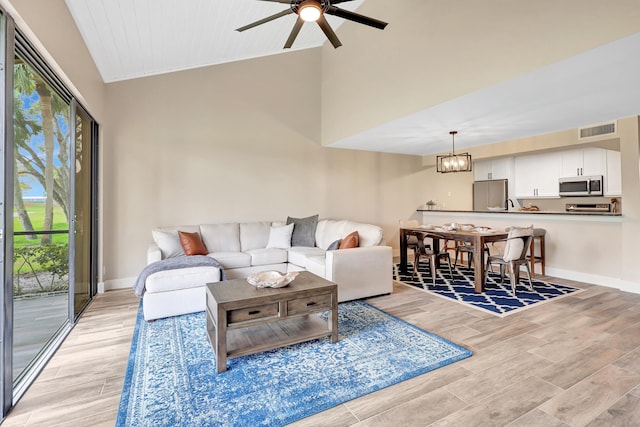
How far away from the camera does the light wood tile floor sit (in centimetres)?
178

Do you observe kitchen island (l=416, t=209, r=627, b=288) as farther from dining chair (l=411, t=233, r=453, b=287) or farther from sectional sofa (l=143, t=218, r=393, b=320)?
sectional sofa (l=143, t=218, r=393, b=320)

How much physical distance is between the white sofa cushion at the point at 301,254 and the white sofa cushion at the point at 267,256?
12 cm

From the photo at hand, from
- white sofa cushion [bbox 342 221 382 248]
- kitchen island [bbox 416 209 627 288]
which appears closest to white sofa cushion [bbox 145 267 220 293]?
white sofa cushion [bbox 342 221 382 248]

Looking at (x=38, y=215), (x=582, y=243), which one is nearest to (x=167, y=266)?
(x=38, y=215)

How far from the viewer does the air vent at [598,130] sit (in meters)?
4.41

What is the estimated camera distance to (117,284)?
4465 mm

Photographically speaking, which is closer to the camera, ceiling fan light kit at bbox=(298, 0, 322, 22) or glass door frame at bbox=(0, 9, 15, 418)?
glass door frame at bbox=(0, 9, 15, 418)

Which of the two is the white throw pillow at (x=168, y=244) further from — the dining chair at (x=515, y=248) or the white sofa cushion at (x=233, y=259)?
the dining chair at (x=515, y=248)

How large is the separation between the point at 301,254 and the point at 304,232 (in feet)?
2.40

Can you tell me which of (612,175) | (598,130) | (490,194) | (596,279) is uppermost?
(598,130)

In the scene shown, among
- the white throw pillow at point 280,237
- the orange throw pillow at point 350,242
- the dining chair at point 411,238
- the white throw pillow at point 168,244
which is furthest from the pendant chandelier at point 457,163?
the white throw pillow at point 168,244

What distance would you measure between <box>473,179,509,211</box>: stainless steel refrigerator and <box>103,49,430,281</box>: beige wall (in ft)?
9.22

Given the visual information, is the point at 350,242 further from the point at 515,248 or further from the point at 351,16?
the point at 351,16

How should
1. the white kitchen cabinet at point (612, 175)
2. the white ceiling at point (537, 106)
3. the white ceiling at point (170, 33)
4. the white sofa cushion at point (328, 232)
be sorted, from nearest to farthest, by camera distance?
the white ceiling at point (537, 106)
the white ceiling at point (170, 33)
the white sofa cushion at point (328, 232)
the white kitchen cabinet at point (612, 175)
